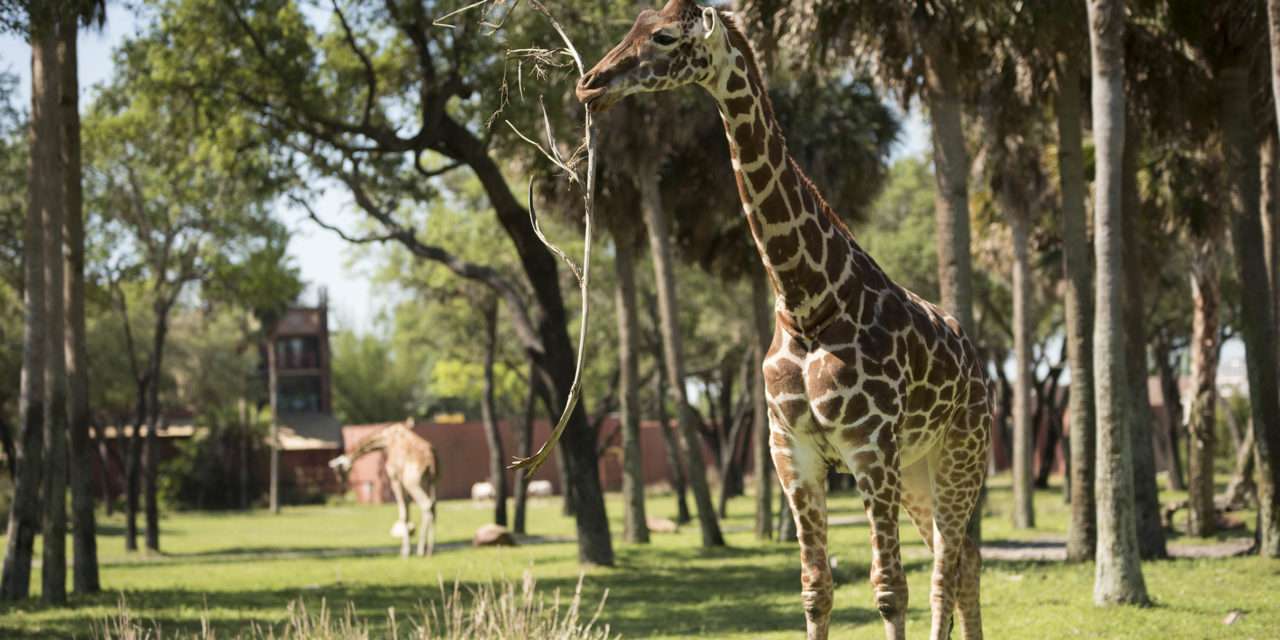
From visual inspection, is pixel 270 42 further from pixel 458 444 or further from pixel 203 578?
pixel 458 444

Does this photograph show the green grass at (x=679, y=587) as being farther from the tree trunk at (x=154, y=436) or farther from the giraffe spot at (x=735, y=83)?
the giraffe spot at (x=735, y=83)

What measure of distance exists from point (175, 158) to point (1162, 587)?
2057cm

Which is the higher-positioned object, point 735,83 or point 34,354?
point 735,83

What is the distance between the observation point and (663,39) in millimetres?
6516

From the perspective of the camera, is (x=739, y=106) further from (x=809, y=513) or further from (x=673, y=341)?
(x=673, y=341)

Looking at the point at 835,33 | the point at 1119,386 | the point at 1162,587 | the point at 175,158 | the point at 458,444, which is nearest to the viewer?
the point at 1119,386

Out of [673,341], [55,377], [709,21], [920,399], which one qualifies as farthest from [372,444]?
[709,21]

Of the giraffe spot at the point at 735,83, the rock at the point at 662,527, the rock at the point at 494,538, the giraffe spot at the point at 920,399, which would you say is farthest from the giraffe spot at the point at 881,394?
the rock at the point at 662,527

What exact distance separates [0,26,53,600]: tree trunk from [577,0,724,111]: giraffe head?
11.2 m

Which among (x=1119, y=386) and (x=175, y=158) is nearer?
(x=1119, y=386)

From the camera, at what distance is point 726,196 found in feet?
77.9

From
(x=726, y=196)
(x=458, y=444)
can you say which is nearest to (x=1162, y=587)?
(x=726, y=196)

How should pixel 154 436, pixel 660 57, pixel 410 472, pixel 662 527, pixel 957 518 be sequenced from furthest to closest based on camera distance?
pixel 154 436 < pixel 662 527 < pixel 410 472 < pixel 957 518 < pixel 660 57

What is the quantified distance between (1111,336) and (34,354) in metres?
12.3
